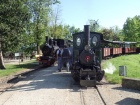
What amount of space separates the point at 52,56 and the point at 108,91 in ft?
52.1

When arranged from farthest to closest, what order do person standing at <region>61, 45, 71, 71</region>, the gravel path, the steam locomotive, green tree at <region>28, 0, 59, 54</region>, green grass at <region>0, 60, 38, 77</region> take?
1. green tree at <region>28, 0, 59, 54</region>
2. the steam locomotive
3. green grass at <region>0, 60, 38, 77</region>
4. person standing at <region>61, 45, 71, 71</region>
5. the gravel path

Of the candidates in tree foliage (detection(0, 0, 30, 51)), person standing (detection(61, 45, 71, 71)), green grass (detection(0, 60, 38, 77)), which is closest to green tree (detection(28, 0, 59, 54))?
green grass (detection(0, 60, 38, 77))

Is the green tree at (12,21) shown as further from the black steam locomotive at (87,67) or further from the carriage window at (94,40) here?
the black steam locomotive at (87,67)

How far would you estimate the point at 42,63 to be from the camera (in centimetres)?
2708

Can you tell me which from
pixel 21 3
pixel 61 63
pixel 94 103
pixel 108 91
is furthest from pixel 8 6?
pixel 94 103

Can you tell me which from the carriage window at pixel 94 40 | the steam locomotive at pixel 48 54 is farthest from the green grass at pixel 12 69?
the carriage window at pixel 94 40

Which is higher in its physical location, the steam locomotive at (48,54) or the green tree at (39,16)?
the green tree at (39,16)

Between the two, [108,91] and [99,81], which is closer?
[108,91]

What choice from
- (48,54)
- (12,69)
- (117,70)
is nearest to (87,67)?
(117,70)

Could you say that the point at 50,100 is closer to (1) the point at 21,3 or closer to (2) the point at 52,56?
(1) the point at 21,3

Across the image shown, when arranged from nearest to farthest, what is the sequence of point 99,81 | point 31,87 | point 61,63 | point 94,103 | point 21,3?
point 94,103 < point 31,87 < point 99,81 < point 61,63 < point 21,3

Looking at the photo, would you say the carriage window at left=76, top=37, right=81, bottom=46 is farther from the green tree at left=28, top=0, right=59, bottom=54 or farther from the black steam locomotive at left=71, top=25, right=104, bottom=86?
the green tree at left=28, top=0, right=59, bottom=54

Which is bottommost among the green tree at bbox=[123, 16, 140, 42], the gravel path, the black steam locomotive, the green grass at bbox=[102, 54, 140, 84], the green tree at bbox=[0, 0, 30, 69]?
the gravel path

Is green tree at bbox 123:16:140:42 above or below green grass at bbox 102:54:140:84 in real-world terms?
above
